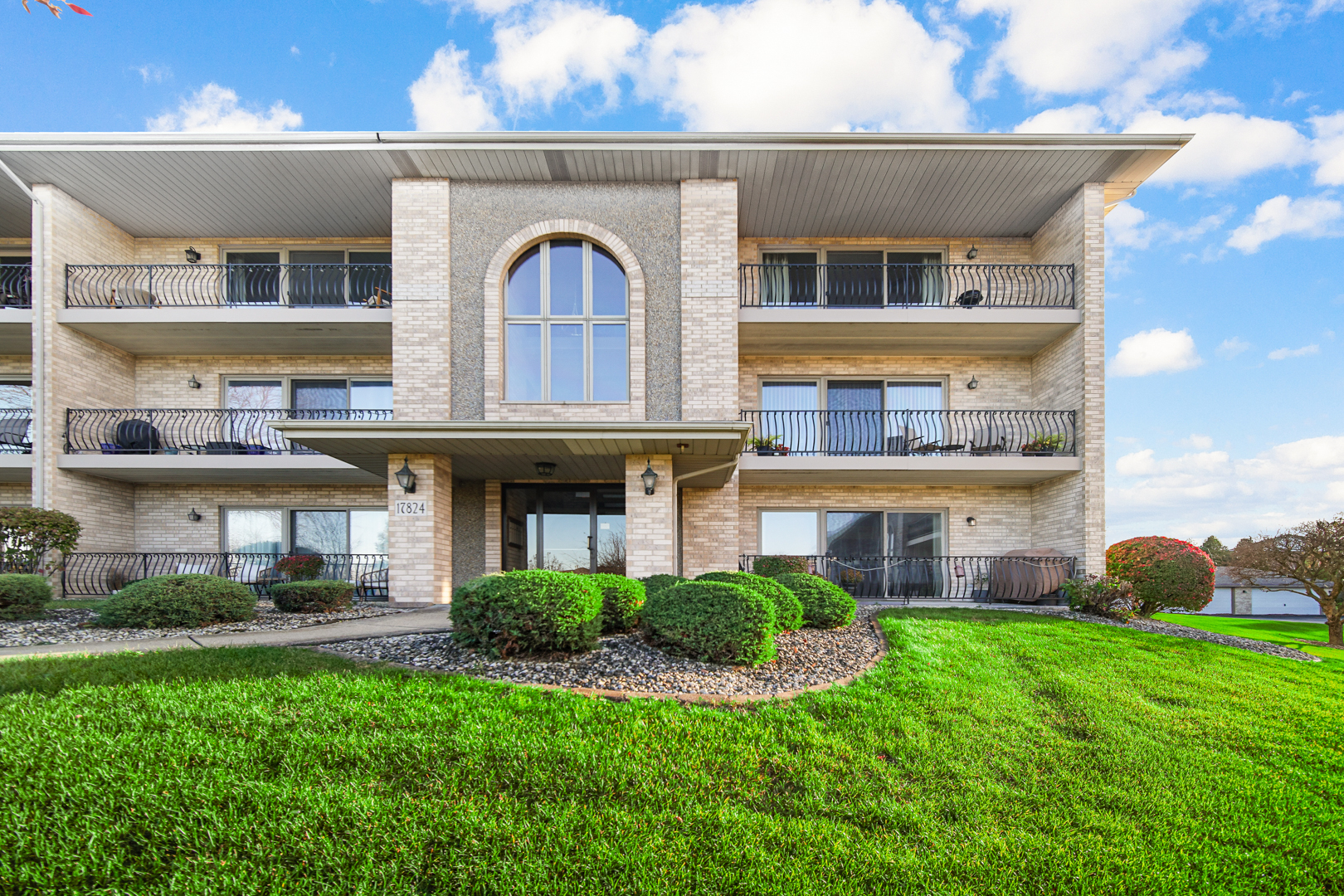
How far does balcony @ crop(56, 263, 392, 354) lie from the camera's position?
11.7 m

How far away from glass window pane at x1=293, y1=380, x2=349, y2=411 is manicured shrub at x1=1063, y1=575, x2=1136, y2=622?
1428 cm

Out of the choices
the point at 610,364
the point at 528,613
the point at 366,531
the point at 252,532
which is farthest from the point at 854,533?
the point at 252,532

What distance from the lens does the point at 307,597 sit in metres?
8.75

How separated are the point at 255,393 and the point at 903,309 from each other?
1337 cm

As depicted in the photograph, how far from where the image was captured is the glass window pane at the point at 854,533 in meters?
13.7

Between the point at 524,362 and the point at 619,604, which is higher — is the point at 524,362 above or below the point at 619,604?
above

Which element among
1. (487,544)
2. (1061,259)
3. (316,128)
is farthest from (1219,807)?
(316,128)

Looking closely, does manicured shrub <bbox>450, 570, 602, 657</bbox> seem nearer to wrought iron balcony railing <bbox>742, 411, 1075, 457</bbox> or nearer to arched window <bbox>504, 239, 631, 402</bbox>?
arched window <bbox>504, 239, 631, 402</bbox>

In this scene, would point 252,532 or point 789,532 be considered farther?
point 789,532

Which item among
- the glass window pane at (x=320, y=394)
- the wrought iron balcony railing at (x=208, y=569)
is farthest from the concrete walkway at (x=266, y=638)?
the glass window pane at (x=320, y=394)

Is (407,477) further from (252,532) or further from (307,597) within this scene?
Result: (252,532)

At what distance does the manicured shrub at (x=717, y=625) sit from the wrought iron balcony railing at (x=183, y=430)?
8943 millimetres

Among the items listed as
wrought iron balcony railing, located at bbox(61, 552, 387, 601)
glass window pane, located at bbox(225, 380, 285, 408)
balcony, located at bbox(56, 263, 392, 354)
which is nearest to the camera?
balcony, located at bbox(56, 263, 392, 354)

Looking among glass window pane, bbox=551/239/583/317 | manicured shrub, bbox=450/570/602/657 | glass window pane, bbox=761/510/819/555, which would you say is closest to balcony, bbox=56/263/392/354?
glass window pane, bbox=551/239/583/317
